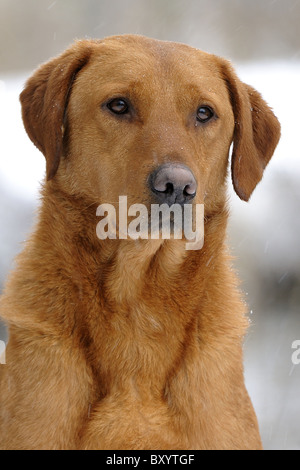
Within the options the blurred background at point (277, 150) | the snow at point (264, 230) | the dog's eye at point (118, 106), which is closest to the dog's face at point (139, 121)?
the dog's eye at point (118, 106)

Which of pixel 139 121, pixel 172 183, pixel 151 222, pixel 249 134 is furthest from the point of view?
pixel 249 134

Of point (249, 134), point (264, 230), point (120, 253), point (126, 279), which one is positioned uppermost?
point (249, 134)

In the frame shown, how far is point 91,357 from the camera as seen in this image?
4.11 m

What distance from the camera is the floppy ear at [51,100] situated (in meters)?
4.38

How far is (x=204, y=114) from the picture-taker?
4.45 meters

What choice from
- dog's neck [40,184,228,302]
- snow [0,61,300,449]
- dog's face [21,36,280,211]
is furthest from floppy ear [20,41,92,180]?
snow [0,61,300,449]

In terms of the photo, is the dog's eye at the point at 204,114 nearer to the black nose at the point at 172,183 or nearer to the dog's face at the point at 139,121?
the dog's face at the point at 139,121

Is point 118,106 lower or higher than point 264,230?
higher

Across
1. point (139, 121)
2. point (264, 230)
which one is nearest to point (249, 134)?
point (139, 121)

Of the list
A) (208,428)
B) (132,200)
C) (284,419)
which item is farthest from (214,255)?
(284,419)

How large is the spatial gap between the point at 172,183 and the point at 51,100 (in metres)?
0.98

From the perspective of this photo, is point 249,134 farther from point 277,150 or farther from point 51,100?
point 277,150
